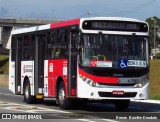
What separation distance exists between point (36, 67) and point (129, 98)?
201 inches

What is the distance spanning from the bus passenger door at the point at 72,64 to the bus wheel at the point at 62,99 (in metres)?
0.51

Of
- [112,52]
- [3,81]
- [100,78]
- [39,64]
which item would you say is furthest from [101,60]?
[3,81]

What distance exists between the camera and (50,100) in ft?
83.0

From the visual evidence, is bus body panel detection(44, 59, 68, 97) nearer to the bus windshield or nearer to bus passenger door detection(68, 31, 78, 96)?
bus passenger door detection(68, 31, 78, 96)

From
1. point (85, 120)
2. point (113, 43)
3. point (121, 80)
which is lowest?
point (85, 120)

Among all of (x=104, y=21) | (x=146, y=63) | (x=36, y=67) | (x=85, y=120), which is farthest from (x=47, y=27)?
(x=85, y=120)

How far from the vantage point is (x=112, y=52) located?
17734mm

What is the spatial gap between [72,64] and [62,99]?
5.18 ft

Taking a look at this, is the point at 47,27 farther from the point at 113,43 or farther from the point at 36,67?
the point at 113,43

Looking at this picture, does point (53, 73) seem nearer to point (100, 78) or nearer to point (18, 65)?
point (100, 78)

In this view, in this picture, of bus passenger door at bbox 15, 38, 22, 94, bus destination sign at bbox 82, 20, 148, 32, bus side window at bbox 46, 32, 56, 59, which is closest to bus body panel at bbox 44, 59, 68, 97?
bus side window at bbox 46, 32, 56, 59

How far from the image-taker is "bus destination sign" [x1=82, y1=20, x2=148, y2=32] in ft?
58.7

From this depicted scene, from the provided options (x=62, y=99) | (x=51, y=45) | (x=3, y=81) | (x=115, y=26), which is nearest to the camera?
(x=115, y=26)

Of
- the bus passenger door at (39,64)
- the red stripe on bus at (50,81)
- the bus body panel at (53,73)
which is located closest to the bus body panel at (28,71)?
the bus passenger door at (39,64)
